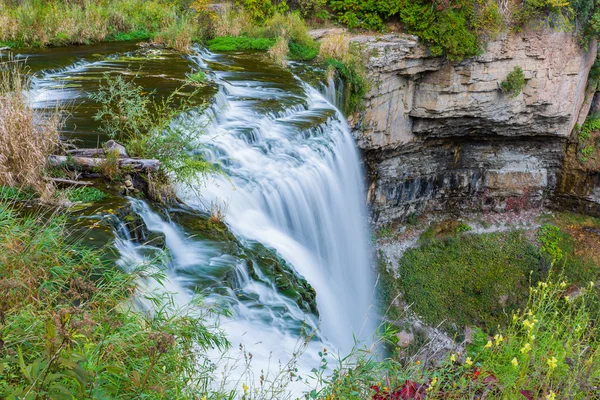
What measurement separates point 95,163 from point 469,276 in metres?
9.82

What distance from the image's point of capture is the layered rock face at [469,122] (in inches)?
474

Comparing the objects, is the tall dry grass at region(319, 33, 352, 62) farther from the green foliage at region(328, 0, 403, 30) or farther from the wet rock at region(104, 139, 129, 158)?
the wet rock at region(104, 139, 129, 158)

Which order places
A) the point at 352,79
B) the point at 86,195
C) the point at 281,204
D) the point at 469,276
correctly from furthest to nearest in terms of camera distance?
the point at 469,276, the point at 352,79, the point at 281,204, the point at 86,195

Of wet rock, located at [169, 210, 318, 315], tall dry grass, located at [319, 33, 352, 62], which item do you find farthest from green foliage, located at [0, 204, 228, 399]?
tall dry grass, located at [319, 33, 352, 62]

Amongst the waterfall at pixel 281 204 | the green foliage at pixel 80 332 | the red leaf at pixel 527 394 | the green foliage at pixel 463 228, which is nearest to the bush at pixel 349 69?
the waterfall at pixel 281 204

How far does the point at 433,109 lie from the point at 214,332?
1035cm

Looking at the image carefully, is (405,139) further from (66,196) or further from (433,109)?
(66,196)

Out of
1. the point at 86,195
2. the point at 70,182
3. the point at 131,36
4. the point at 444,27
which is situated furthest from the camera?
the point at 131,36

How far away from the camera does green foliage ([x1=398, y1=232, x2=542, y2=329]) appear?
472 inches

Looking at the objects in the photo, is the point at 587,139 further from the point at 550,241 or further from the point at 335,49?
the point at 335,49

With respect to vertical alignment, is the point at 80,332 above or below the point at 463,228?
above

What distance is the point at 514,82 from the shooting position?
504 inches

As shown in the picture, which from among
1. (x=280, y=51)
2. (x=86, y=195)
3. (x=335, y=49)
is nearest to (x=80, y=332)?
(x=86, y=195)

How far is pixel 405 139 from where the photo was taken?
13.2m
